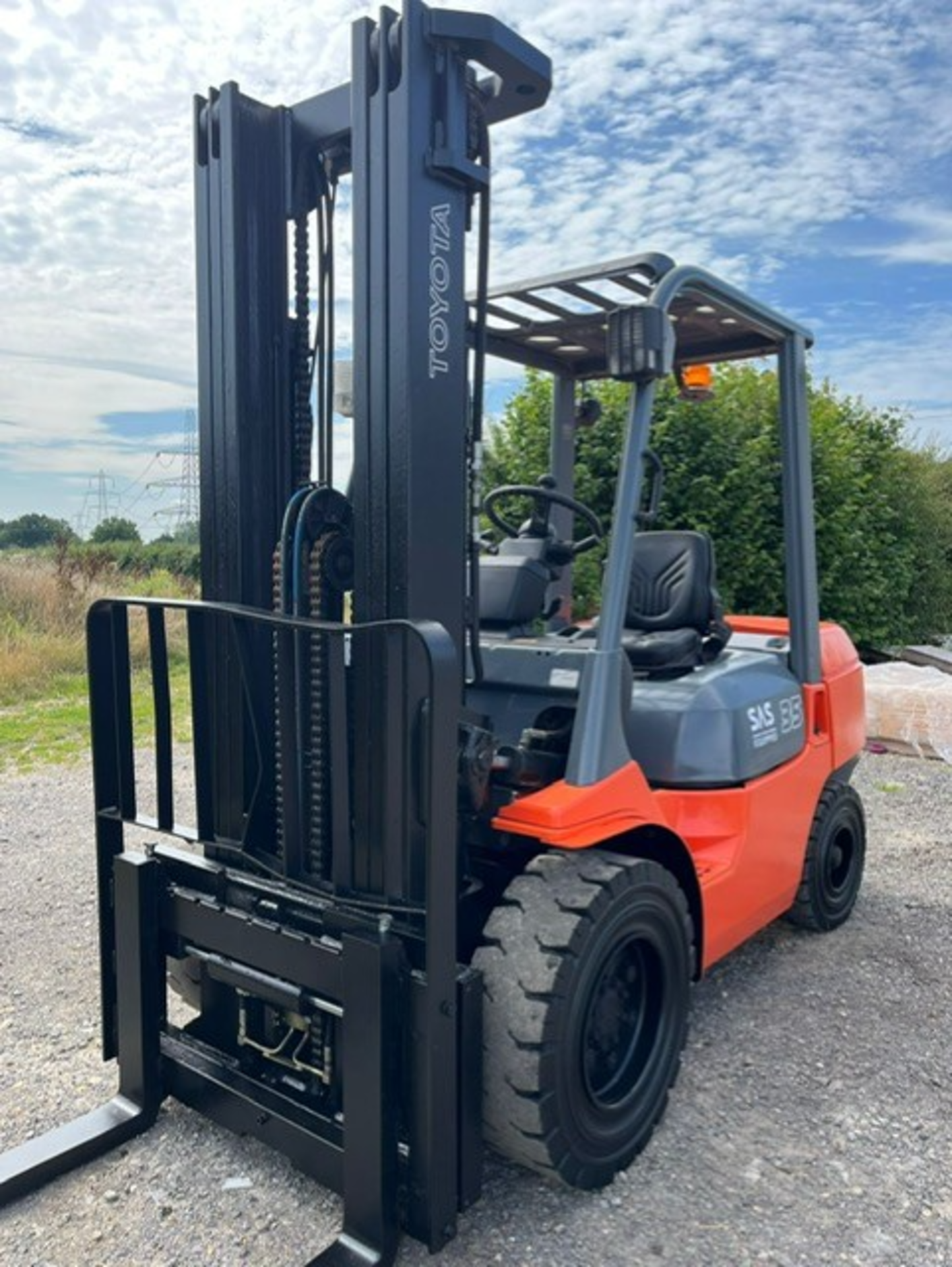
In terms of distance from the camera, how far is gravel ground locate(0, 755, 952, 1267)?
8.37 feet

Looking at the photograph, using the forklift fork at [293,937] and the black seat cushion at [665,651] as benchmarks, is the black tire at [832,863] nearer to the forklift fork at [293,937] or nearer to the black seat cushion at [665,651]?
the black seat cushion at [665,651]

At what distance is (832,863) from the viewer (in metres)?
4.58

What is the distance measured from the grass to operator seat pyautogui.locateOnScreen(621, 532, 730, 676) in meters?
4.73

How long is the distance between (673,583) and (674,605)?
0.31ft

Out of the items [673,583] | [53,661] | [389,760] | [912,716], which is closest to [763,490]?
[912,716]

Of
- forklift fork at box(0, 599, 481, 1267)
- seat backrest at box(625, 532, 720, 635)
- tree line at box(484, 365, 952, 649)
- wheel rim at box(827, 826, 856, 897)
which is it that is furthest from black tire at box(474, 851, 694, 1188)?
tree line at box(484, 365, 952, 649)

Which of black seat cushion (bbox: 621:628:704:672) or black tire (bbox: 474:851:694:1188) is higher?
black seat cushion (bbox: 621:628:704:672)

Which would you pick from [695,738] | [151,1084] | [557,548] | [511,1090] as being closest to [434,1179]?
[511,1090]

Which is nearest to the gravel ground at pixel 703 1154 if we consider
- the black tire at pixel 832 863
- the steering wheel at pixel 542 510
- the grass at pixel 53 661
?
the black tire at pixel 832 863

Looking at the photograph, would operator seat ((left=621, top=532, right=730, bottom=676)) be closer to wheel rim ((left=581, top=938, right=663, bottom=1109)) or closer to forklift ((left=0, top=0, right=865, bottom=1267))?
forklift ((left=0, top=0, right=865, bottom=1267))

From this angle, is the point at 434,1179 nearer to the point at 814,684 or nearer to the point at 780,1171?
the point at 780,1171

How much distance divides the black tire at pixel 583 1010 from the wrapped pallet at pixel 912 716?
19.3ft

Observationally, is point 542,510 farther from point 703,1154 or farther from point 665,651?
point 703,1154

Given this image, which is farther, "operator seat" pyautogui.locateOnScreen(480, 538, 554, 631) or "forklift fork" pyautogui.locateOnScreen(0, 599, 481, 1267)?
"operator seat" pyautogui.locateOnScreen(480, 538, 554, 631)
